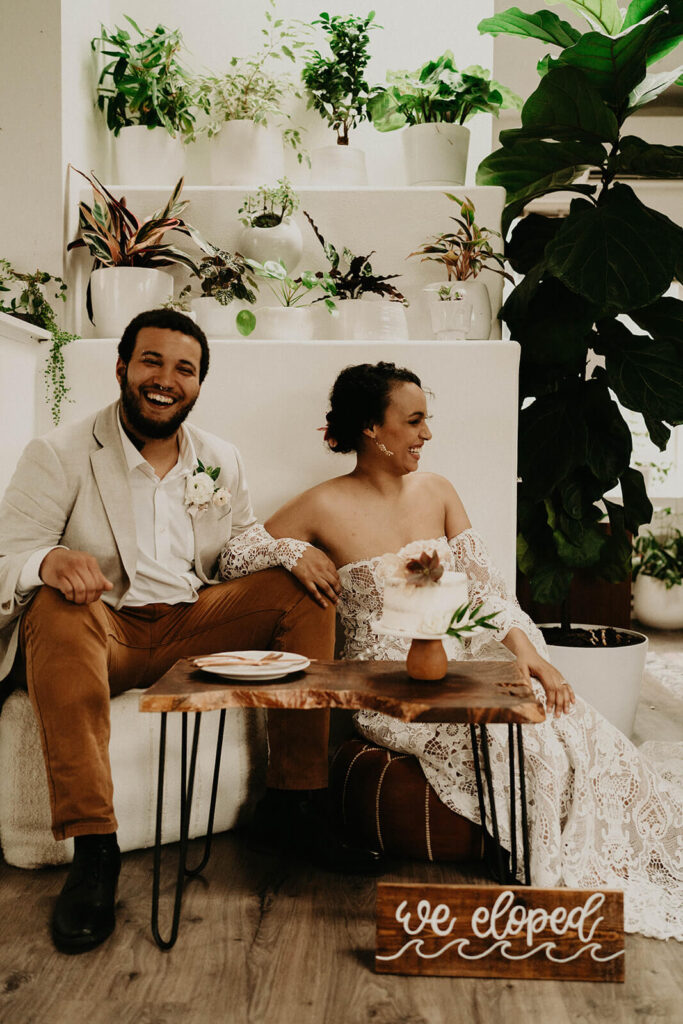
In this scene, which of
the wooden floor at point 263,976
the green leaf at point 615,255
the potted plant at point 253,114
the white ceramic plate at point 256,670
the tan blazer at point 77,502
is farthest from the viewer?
the potted plant at point 253,114

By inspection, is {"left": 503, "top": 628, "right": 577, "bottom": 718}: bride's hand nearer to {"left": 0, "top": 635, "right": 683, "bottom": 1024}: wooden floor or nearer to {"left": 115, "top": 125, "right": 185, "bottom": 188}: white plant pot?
{"left": 0, "top": 635, "right": 683, "bottom": 1024}: wooden floor

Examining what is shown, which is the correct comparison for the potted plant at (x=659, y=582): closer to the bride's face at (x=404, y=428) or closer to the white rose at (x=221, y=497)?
the bride's face at (x=404, y=428)

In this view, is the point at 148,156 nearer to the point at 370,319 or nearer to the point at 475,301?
the point at 370,319

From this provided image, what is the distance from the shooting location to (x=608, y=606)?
13.7 feet

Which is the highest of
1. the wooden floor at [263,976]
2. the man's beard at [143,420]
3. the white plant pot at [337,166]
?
the white plant pot at [337,166]

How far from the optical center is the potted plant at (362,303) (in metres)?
3.11

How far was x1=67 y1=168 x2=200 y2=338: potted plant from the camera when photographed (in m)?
3.12

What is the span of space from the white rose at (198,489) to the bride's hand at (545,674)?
2.74 ft

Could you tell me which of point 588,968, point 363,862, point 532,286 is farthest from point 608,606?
point 588,968

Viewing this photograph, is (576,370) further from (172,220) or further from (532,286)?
(172,220)

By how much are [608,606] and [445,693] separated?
267 cm

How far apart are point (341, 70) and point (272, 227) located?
25.3 inches

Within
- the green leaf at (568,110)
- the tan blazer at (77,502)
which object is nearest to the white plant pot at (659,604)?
the green leaf at (568,110)

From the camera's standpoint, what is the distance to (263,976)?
1703 millimetres
